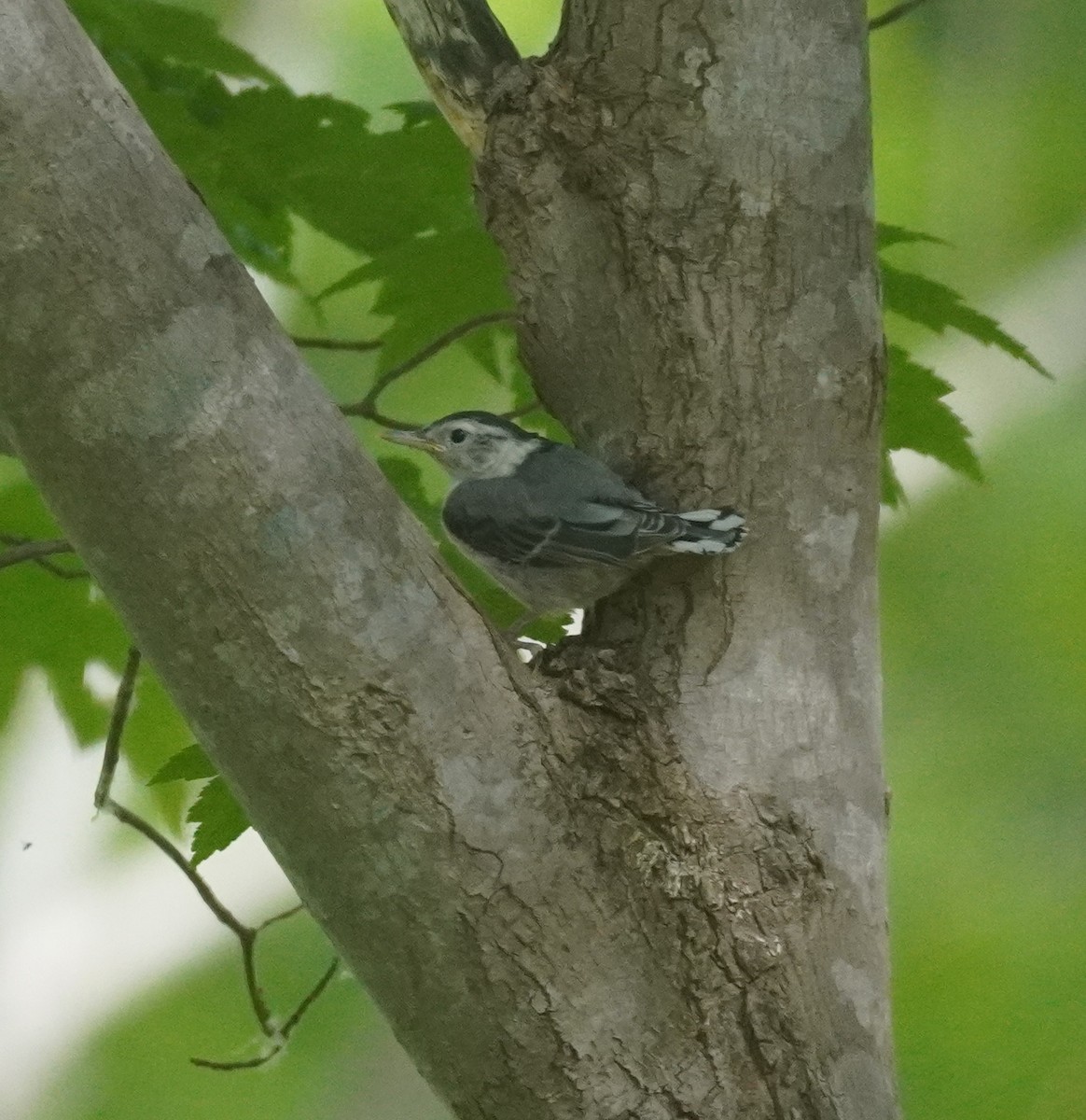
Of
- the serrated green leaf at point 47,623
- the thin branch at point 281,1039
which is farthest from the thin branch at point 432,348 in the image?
Answer: the thin branch at point 281,1039

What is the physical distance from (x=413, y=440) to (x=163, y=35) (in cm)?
49

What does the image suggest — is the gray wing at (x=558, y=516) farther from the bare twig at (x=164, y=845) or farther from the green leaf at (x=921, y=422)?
the bare twig at (x=164, y=845)

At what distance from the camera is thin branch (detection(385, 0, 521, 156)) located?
1.07 metres

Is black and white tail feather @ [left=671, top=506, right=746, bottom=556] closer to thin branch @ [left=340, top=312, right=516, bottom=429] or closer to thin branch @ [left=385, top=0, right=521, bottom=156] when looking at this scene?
thin branch @ [left=340, top=312, right=516, bottom=429]

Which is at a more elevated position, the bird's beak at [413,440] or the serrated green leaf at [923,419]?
the bird's beak at [413,440]

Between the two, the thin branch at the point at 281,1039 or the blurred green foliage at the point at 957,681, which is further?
the blurred green foliage at the point at 957,681

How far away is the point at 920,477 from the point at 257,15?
182 centimetres

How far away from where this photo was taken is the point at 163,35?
1.24m

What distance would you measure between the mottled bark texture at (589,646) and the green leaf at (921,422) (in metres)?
0.18

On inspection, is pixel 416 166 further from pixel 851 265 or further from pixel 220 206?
pixel 851 265

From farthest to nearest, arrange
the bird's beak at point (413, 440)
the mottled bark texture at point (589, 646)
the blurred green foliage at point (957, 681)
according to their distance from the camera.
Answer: the blurred green foliage at point (957, 681) < the bird's beak at point (413, 440) < the mottled bark texture at point (589, 646)

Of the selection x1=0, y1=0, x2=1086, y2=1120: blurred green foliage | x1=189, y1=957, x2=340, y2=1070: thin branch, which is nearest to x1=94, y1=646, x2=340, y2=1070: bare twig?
x1=189, y1=957, x2=340, y2=1070: thin branch

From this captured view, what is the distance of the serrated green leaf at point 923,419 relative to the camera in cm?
112

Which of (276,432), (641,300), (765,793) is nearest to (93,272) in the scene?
(276,432)
